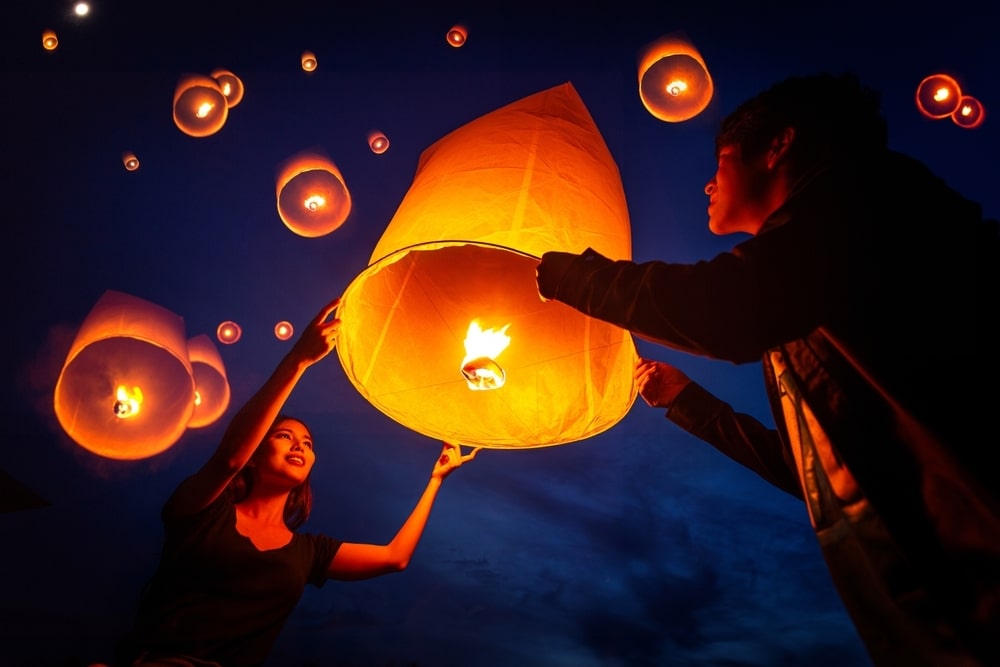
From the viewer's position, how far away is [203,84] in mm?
4961

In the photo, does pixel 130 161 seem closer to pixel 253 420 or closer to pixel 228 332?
pixel 228 332

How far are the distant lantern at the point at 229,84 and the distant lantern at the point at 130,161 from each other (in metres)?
1.42

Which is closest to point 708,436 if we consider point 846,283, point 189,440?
point 846,283

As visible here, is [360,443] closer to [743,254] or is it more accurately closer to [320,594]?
[320,594]

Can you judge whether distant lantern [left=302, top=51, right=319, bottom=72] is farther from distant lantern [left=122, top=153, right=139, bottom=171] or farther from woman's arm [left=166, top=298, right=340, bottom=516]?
woman's arm [left=166, top=298, right=340, bottom=516]

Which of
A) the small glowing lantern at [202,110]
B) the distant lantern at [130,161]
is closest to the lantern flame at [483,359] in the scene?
the small glowing lantern at [202,110]

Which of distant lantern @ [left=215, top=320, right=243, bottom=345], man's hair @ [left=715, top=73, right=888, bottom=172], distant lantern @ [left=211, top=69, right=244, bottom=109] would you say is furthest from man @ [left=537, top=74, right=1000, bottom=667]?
distant lantern @ [left=215, top=320, right=243, bottom=345]

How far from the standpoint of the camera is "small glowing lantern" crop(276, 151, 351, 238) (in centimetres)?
414

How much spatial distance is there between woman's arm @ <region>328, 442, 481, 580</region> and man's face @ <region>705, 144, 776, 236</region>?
1.96 m

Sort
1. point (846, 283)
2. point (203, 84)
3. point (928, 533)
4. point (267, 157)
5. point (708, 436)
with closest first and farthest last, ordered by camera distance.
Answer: point (928, 533) → point (846, 283) → point (708, 436) → point (203, 84) → point (267, 157)

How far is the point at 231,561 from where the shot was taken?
2617mm

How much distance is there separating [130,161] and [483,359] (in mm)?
6683

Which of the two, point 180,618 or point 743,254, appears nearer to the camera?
point 743,254

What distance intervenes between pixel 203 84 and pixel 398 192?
8.46ft
